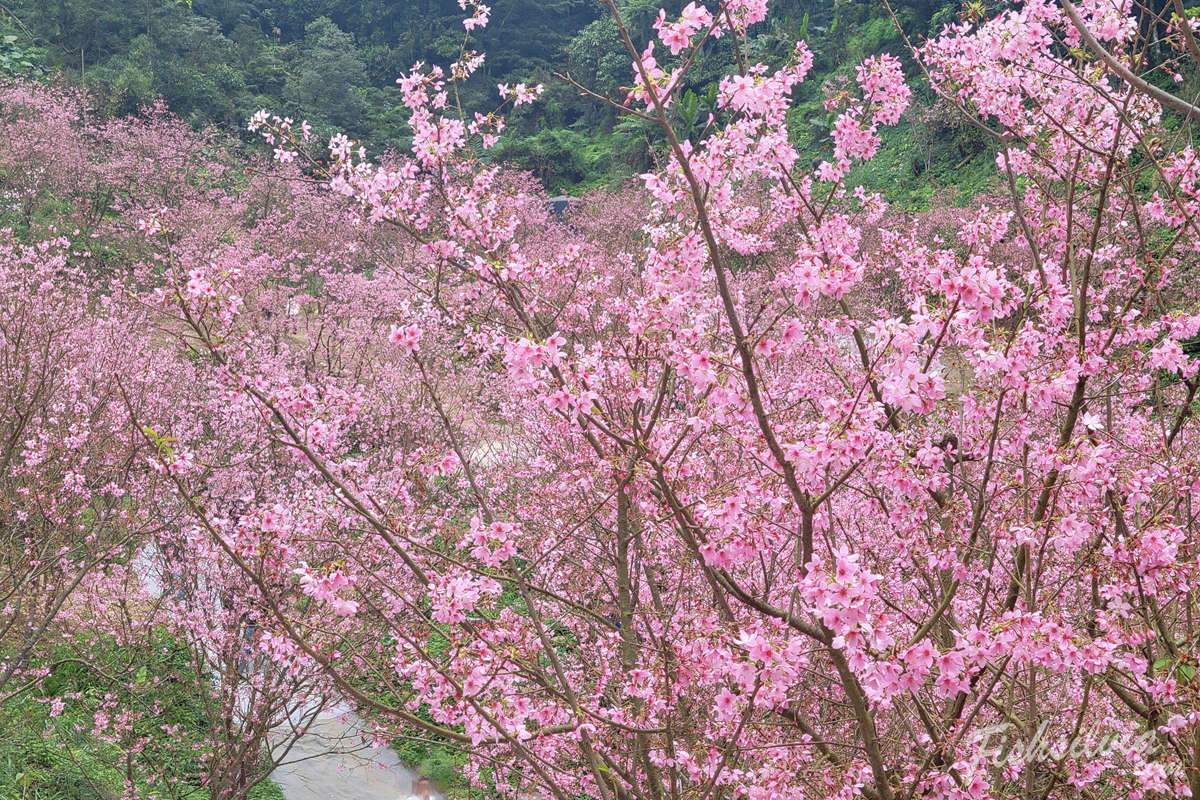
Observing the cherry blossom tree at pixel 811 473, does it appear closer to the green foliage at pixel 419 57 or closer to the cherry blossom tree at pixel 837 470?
the cherry blossom tree at pixel 837 470

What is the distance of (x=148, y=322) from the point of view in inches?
426

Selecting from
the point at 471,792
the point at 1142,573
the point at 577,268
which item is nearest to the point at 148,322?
the point at 471,792

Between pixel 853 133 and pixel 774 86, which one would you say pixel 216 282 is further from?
pixel 853 133

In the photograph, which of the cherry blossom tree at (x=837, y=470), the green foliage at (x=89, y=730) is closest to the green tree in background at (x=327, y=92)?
the green foliage at (x=89, y=730)

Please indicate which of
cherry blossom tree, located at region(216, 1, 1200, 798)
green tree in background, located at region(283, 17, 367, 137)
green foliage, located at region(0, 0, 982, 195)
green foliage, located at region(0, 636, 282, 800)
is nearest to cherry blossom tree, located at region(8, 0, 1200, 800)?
cherry blossom tree, located at region(216, 1, 1200, 798)

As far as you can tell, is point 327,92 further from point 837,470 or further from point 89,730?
point 837,470

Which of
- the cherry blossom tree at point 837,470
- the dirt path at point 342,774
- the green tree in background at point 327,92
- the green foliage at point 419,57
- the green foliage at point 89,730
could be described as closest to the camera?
the cherry blossom tree at point 837,470

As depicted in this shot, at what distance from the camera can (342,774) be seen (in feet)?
26.9

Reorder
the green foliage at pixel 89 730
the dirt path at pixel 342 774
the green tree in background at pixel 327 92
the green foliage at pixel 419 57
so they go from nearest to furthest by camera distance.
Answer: the green foliage at pixel 89 730
the dirt path at pixel 342 774
the green foliage at pixel 419 57
the green tree in background at pixel 327 92

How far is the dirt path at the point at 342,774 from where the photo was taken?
7984 millimetres

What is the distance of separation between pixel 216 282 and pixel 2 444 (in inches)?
174

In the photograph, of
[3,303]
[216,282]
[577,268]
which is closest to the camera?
[216,282]

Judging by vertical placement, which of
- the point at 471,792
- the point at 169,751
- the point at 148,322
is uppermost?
the point at 148,322

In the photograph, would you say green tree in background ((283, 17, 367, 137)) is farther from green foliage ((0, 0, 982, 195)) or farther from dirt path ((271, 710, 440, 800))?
dirt path ((271, 710, 440, 800))
